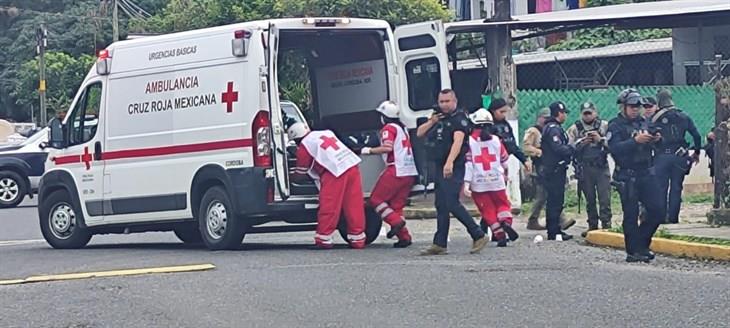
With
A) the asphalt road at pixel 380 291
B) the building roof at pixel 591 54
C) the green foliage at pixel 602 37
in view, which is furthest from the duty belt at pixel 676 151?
A: the green foliage at pixel 602 37

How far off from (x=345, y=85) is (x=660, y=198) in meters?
4.61

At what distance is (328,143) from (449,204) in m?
1.51

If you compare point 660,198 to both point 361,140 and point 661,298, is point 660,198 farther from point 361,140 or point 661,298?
point 361,140

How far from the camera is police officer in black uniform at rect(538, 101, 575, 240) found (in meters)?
14.4

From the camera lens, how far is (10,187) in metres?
25.2

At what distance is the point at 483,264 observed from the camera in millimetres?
12156

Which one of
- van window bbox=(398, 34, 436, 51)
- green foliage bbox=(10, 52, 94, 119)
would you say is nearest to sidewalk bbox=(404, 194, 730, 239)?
van window bbox=(398, 34, 436, 51)

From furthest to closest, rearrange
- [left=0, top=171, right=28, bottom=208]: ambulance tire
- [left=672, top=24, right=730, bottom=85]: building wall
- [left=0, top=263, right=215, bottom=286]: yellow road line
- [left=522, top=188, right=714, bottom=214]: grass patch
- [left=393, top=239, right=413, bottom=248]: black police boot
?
[left=672, top=24, right=730, bottom=85]: building wall → [left=0, top=171, right=28, bottom=208]: ambulance tire → [left=522, top=188, right=714, bottom=214]: grass patch → [left=393, top=239, right=413, bottom=248]: black police boot → [left=0, top=263, right=215, bottom=286]: yellow road line

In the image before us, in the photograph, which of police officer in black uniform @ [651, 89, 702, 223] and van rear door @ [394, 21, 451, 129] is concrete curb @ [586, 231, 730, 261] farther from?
van rear door @ [394, 21, 451, 129]

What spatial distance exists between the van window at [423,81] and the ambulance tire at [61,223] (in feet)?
13.6

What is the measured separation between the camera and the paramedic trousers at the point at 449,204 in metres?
13.0

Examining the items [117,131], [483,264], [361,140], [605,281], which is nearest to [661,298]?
[605,281]

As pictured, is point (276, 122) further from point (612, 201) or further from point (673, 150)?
point (612, 201)

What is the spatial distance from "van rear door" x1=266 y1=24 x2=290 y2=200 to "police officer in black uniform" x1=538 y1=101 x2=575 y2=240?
9.68ft
